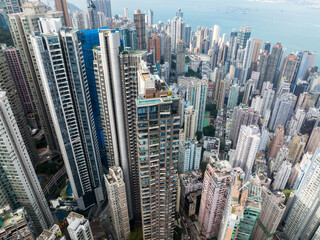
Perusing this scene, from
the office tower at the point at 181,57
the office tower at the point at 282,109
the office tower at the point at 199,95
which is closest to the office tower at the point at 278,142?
the office tower at the point at 282,109

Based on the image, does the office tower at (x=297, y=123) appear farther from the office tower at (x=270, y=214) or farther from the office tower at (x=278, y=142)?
the office tower at (x=270, y=214)

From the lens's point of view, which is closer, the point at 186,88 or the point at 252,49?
the point at 186,88

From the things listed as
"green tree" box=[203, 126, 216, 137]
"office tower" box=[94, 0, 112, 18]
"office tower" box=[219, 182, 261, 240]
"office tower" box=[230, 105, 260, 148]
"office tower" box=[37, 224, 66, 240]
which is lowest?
"green tree" box=[203, 126, 216, 137]

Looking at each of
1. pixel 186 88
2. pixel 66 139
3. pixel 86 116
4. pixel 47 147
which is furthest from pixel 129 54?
pixel 186 88

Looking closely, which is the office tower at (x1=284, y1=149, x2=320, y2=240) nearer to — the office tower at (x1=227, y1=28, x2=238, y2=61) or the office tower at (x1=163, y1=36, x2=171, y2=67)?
the office tower at (x1=163, y1=36, x2=171, y2=67)

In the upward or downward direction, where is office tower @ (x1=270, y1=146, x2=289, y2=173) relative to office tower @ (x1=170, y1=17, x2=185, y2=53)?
downward

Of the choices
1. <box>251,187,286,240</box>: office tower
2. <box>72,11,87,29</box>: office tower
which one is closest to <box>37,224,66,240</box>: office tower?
<box>251,187,286,240</box>: office tower

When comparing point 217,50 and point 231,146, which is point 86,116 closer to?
point 231,146
